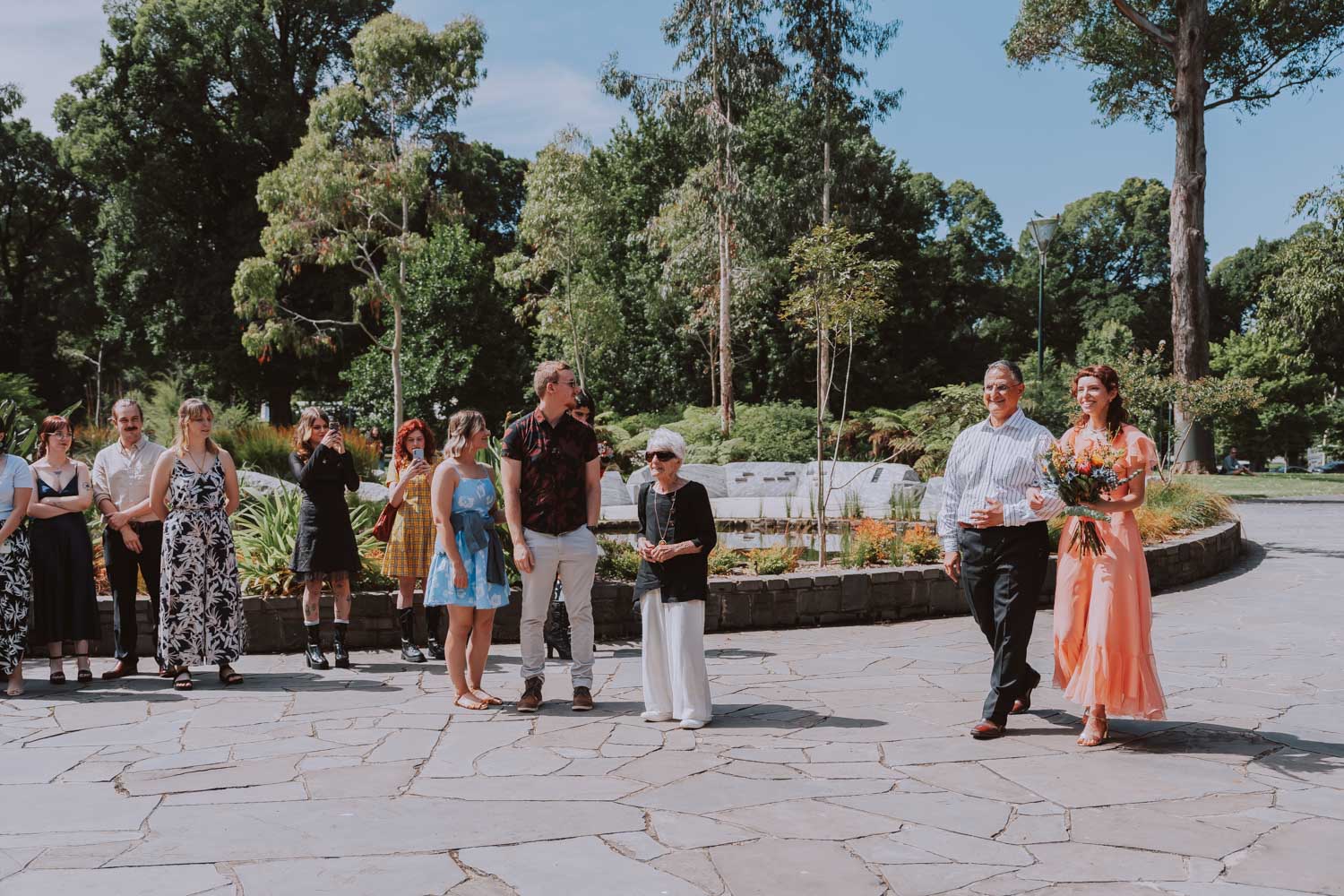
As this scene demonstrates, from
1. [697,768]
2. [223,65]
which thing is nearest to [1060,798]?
[697,768]

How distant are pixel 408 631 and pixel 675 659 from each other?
9.58 ft

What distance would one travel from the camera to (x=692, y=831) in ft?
12.6

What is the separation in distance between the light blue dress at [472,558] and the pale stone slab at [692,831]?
6.77 feet

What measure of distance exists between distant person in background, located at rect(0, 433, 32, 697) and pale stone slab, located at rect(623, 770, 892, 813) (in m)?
4.40

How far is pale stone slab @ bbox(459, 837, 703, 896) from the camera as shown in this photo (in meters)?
3.32

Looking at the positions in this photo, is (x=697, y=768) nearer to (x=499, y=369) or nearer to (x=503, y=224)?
(x=499, y=369)

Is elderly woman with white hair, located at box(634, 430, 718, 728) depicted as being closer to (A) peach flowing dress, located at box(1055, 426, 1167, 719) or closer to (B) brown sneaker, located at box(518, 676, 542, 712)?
(B) brown sneaker, located at box(518, 676, 542, 712)

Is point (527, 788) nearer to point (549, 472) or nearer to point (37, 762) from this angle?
point (549, 472)

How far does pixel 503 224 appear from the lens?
3975cm

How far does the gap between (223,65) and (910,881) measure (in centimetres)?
3289

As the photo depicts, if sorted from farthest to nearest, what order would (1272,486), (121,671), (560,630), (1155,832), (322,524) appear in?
(1272,486) → (560,630) → (322,524) → (121,671) → (1155,832)

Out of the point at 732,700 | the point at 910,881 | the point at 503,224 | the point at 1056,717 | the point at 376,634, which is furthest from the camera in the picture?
the point at 503,224

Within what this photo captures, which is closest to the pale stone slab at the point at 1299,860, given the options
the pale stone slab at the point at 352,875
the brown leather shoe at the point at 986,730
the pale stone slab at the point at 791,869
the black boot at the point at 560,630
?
the pale stone slab at the point at 791,869

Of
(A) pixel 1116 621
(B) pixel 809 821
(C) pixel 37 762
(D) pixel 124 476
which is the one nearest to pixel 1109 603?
(A) pixel 1116 621
